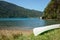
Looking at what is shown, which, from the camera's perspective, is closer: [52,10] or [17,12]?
[52,10]

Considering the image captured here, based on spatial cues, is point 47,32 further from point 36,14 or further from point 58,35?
point 36,14

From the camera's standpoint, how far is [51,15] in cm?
8650

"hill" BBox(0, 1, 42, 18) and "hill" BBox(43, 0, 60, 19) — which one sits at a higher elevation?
"hill" BBox(43, 0, 60, 19)

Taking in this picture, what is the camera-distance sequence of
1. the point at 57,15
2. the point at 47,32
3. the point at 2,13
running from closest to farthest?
1. the point at 47,32
2. the point at 57,15
3. the point at 2,13

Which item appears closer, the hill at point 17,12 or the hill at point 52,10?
the hill at point 52,10

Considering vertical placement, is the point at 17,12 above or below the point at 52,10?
below

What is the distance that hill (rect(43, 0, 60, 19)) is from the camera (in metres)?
83.5

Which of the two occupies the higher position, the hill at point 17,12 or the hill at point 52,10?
the hill at point 52,10

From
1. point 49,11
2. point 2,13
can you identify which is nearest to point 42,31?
point 49,11

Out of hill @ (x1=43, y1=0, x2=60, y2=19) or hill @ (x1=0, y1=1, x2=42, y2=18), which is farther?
hill @ (x1=0, y1=1, x2=42, y2=18)

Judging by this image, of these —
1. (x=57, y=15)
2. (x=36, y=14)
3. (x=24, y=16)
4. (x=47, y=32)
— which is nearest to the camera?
(x=47, y=32)

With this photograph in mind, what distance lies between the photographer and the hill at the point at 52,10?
274 ft

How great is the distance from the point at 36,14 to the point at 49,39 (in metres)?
160

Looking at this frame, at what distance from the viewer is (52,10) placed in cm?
8812
